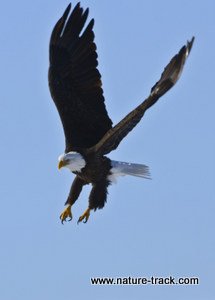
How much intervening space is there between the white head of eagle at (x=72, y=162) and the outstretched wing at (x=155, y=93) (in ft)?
1.46

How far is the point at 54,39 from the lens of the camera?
1486cm

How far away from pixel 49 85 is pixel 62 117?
1.29ft

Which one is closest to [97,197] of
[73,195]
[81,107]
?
[73,195]

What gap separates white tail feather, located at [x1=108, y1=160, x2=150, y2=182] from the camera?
46.4 ft

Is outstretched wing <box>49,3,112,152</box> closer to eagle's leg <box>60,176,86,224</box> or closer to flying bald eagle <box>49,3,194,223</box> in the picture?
flying bald eagle <box>49,3,194,223</box>

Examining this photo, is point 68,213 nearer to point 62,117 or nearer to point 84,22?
point 62,117

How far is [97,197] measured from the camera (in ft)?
46.8

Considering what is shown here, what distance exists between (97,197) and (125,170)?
40 centimetres

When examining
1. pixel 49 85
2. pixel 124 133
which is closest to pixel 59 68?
pixel 49 85

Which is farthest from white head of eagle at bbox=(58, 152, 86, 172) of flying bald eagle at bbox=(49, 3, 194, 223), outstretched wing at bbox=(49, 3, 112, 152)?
outstretched wing at bbox=(49, 3, 112, 152)

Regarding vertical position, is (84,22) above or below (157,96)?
above

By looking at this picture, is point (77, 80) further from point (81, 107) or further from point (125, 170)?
point (125, 170)

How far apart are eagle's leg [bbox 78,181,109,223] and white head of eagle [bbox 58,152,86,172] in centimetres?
29

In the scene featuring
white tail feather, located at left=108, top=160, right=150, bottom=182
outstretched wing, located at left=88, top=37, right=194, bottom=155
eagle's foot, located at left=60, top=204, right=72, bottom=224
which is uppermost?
outstretched wing, located at left=88, top=37, right=194, bottom=155
